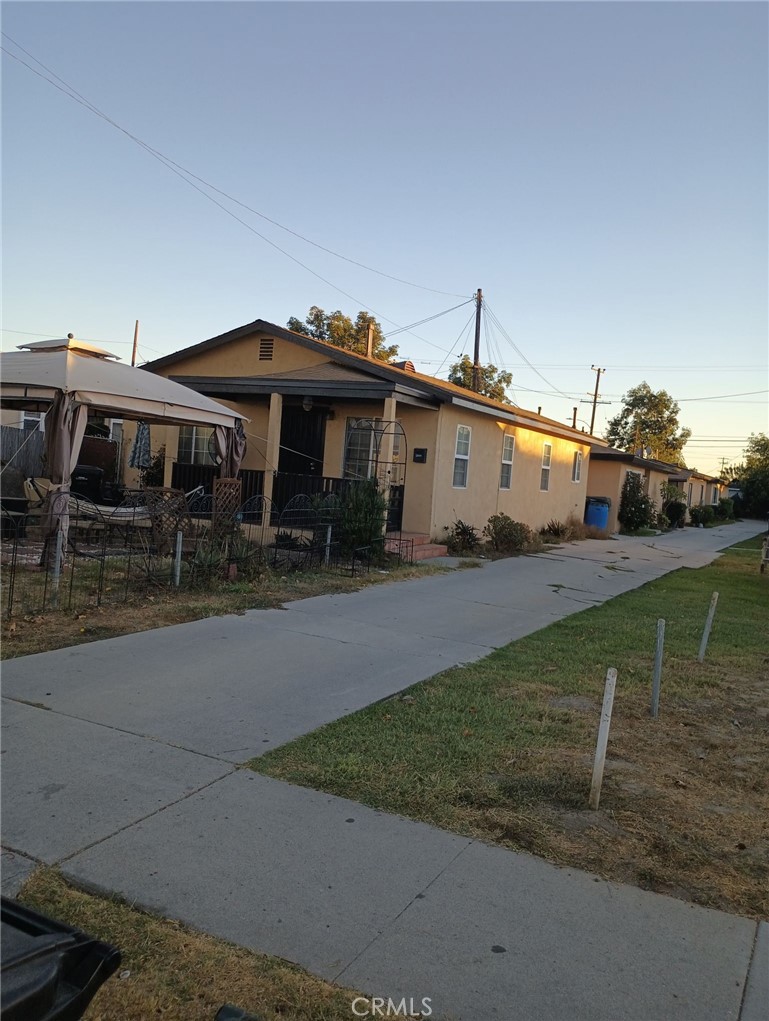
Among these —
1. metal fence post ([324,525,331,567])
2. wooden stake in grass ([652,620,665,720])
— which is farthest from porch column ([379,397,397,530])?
wooden stake in grass ([652,620,665,720])

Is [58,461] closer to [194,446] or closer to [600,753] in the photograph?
[600,753]

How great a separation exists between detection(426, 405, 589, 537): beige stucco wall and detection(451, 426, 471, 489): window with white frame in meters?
0.13

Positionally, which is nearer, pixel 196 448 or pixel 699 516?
pixel 196 448

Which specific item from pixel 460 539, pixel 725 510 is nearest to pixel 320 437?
pixel 460 539

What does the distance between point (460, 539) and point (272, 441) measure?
431cm

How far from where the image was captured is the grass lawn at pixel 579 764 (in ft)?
12.5

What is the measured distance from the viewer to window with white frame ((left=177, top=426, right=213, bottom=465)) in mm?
17562

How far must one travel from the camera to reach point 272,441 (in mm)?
15344

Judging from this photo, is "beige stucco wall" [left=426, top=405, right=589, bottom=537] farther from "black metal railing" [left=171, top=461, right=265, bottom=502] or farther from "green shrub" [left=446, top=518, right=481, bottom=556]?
"black metal railing" [left=171, top=461, right=265, bottom=502]

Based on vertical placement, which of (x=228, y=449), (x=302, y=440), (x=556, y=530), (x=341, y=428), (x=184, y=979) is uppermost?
(x=341, y=428)

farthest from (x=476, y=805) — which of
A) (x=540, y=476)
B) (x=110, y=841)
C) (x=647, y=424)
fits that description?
(x=647, y=424)

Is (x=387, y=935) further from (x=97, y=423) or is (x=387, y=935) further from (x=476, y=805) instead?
(x=97, y=423)

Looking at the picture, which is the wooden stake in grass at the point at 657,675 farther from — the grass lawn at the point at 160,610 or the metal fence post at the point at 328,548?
the metal fence post at the point at 328,548

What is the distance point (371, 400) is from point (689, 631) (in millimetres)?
8157
